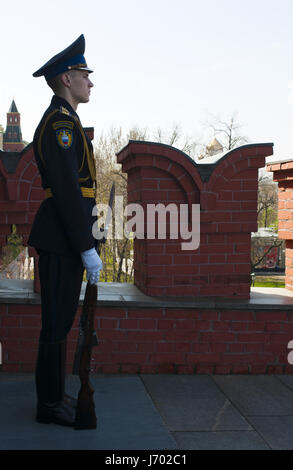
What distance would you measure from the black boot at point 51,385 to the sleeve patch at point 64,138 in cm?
119

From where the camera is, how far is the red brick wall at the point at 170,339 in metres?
4.80

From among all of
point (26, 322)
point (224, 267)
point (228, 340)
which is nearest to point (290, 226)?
point (224, 267)

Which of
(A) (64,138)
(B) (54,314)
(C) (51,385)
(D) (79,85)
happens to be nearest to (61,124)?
(A) (64,138)

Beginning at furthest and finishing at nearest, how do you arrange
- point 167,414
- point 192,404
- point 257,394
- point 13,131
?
point 13,131 → point 257,394 → point 192,404 → point 167,414

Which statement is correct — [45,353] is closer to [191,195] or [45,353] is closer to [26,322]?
[26,322]

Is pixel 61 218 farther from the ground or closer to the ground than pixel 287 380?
farther from the ground

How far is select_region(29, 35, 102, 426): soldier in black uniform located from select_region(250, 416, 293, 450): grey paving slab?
1.15 m

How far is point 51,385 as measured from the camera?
3674mm

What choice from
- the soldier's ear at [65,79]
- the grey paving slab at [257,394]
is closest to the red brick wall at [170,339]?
the grey paving slab at [257,394]

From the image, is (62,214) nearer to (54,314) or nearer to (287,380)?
(54,314)

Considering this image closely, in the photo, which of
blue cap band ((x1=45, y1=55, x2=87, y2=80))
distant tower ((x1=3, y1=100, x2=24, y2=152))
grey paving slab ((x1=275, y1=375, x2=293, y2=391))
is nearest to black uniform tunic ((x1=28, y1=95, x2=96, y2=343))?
blue cap band ((x1=45, y1=55, x2=87, y2=80))

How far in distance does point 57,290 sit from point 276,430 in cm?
157

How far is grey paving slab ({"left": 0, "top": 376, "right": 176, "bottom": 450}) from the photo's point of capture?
11.0 ft

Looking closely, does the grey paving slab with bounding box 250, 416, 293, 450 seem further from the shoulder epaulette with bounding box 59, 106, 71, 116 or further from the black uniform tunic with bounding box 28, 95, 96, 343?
the shoulder epaulette with bounding box 59, 106, 71, 116
